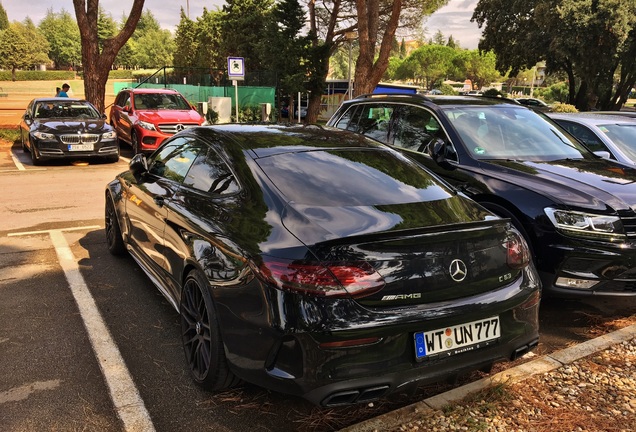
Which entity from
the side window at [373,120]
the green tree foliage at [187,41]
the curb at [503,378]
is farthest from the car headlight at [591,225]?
the green tree foliage at [187,41]

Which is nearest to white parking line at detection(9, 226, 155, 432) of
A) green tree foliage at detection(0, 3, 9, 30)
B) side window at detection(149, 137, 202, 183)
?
side window at detection(149, 137, 202, 183)

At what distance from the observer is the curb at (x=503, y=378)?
273 centimetres

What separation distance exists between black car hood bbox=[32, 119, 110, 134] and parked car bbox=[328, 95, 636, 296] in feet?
25.2

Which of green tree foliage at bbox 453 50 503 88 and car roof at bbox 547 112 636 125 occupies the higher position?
green tree foliage at bbox 453 50 503 88

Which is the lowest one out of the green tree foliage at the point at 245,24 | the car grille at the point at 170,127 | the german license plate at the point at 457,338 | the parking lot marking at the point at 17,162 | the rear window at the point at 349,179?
the parking lot marking at the point at 17,162

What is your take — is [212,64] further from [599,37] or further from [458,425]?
[458,425]

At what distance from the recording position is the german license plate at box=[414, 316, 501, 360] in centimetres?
247

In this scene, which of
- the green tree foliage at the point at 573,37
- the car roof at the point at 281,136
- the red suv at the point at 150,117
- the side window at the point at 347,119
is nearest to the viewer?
the car roof at the point at 281,136

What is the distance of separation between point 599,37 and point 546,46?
4.70 meters

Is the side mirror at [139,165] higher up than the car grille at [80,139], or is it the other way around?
the side mirror at [139,165]

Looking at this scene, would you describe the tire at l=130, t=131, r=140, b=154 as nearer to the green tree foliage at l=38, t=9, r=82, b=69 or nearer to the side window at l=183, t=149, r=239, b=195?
the side window at l=183, t=149, r=239, b=195

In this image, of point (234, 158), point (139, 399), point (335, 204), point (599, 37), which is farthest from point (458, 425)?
point (599, 37)

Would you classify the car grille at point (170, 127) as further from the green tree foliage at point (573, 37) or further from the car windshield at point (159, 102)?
the green tree foliage at point (573, 37)

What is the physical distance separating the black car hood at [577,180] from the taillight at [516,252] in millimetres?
1247
